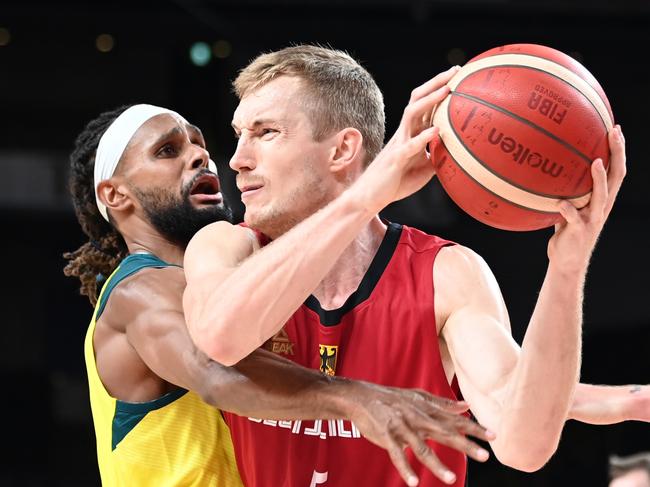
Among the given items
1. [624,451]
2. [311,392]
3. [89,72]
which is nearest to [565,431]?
[624,451]

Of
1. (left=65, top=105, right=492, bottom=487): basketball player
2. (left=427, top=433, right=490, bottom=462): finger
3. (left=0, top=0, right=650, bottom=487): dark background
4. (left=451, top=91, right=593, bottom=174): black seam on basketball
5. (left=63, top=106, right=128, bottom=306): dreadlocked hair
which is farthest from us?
(left=0, top=0, right=650, bottom=487): dark background

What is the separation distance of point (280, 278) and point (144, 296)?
79 centimetres

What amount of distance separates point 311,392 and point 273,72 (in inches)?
38.6

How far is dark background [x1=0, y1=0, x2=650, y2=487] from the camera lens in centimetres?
795

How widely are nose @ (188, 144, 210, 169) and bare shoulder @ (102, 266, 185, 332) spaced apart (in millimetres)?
543

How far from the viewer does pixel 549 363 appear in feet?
7.38

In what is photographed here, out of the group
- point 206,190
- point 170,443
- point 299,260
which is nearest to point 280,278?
point 299,260

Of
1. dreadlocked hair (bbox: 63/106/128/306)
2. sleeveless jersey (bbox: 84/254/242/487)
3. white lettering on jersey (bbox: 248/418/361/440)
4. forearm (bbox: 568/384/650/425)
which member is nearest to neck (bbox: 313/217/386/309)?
white lettering on jersey (bbox: 248/418/361/440)

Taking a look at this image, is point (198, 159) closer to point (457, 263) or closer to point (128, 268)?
point (128, 268)

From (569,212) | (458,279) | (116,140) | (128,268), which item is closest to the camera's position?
(569,212)

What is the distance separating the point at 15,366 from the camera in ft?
26.9

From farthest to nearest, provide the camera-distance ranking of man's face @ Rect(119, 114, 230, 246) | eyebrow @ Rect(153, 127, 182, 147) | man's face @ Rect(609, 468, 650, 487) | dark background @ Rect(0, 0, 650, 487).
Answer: dark background @ Rect(0, 0, 650, 487) → man's face @ Rect(609, 468, 650, 487) → eyebrow @ Rect(153, 127, 182, 147) → man's face @ Rect(119, 114, 230, 246)

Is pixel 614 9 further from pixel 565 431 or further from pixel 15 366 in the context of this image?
pixel 15 366

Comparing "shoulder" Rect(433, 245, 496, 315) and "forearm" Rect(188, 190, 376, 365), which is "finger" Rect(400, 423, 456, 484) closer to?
"forearm" Rect(188, 190, 376, 365)
